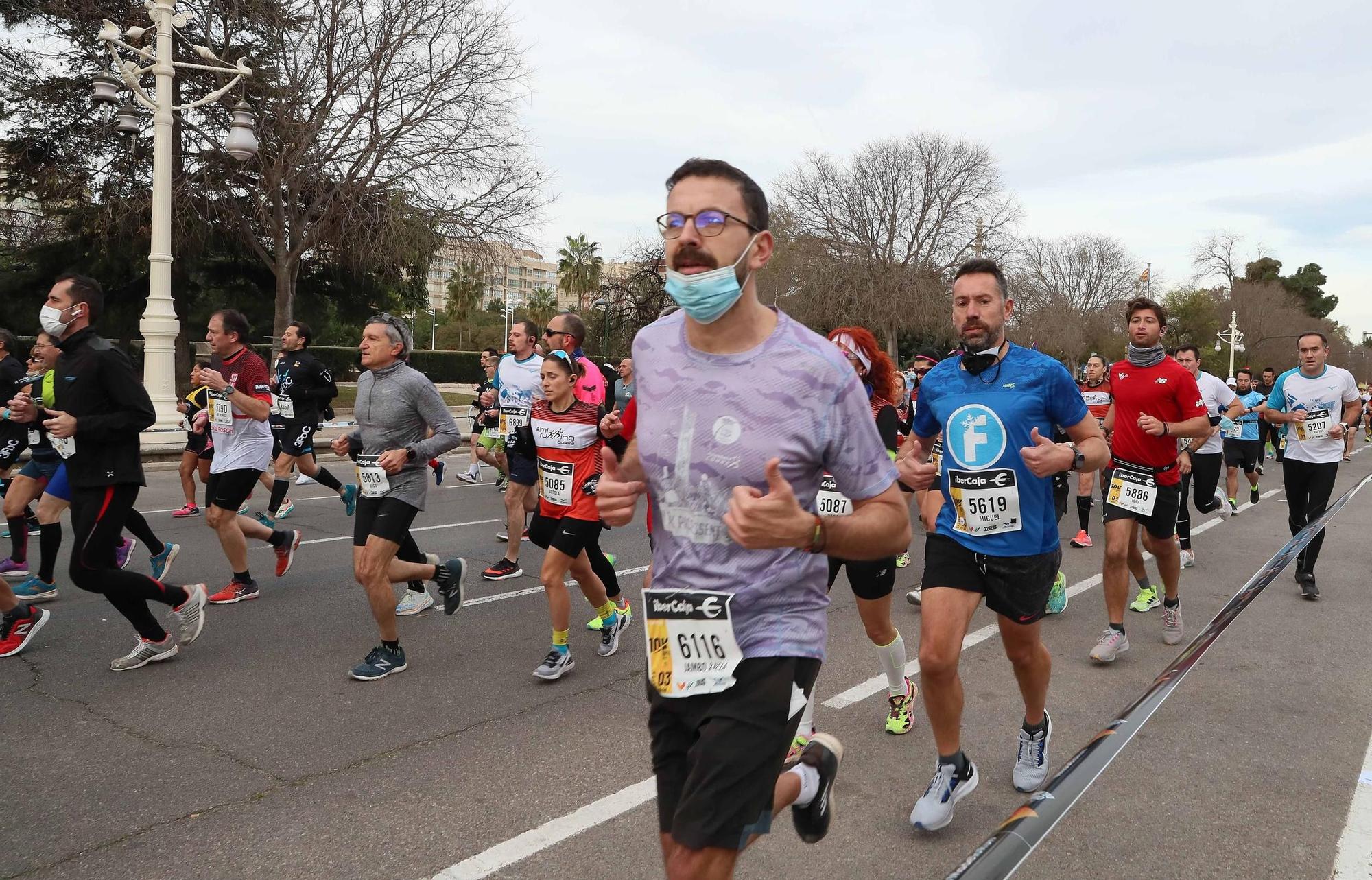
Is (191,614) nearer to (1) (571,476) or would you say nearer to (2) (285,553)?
(2) (285,553)

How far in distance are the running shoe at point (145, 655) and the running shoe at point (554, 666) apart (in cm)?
197

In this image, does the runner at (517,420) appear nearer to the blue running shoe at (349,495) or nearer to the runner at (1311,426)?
the blue running shoe at (349,495)

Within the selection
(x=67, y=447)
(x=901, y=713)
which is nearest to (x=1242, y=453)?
(x=901, y=713)

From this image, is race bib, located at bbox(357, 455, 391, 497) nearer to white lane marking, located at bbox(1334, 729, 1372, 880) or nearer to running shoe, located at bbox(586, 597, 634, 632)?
running shoe, located at bbox(586, 597, 634, 632)

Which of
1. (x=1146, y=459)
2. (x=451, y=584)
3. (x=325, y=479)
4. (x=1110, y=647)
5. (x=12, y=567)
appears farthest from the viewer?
(x=325, y=479)

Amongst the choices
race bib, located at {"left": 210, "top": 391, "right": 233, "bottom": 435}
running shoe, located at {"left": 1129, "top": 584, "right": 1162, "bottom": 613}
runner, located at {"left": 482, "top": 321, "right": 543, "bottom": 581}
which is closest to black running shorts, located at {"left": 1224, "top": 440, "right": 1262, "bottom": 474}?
running shoe, located at {"left": 1129, "top": 584, "right": 1162, "bottom": 613}

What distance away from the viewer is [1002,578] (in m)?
3.70

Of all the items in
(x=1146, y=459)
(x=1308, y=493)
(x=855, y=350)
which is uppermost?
(x=855, y=350)

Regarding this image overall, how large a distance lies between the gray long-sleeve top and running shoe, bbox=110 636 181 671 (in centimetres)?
145

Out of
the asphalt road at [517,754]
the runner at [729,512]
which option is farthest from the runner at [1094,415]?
the runner at [729,512]

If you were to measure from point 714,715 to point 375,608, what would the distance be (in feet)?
11.3

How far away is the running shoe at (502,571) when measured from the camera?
25.4ft

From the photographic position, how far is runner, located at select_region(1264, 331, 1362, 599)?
25.6 feet

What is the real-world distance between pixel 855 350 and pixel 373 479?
2.62 meters
